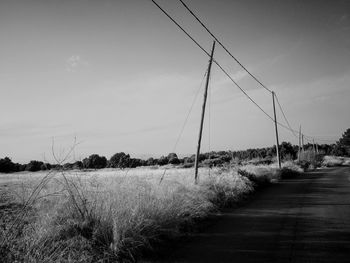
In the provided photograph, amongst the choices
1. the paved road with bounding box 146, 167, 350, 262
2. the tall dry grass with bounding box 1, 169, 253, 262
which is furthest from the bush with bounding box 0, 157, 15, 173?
the paved road with bounding box 146, 167, 350, 262

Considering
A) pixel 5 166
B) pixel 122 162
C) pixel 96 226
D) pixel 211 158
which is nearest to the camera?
pixel 96 226

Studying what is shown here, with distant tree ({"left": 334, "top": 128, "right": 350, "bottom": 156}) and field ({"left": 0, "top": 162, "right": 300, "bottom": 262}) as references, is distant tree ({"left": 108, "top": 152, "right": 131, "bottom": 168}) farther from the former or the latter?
distant tree ({"left": 334, "top": 128, "right": 350, "bottom": 156})

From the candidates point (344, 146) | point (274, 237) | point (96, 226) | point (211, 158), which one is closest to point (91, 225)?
point (96, 226)

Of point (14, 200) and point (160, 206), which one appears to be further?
point (14, 200)

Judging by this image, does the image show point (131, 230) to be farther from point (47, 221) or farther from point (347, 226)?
point (347, 226)

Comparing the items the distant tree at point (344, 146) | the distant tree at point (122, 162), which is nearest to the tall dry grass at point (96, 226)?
the distant tree at point (122, 162)

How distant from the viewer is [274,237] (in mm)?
5145

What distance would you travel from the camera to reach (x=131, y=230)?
176 inches

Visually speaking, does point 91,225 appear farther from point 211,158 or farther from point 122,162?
point 211,158

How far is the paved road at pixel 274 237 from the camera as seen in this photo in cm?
413

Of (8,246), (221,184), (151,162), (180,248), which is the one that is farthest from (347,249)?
(151,162)

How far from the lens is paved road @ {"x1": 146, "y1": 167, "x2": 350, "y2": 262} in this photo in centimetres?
413

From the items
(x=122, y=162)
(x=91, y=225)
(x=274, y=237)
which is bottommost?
(x=274, y=237)

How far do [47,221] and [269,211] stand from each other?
6137 mm
